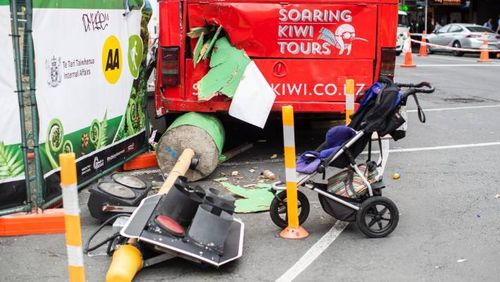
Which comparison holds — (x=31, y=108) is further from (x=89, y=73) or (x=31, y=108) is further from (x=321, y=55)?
(x=321, y=55)

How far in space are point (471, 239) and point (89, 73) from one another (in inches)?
155

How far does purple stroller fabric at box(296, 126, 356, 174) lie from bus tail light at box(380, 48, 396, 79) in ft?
8.18

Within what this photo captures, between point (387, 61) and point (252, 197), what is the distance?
8.25ft

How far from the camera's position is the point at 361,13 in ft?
24.8

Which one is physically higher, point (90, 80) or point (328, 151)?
point (90, 80)

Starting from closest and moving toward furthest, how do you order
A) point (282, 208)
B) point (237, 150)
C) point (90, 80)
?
point (282, 208), point (90, 80), point (237, 150)

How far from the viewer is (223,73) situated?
738 cm

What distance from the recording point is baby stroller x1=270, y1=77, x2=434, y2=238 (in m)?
5.27

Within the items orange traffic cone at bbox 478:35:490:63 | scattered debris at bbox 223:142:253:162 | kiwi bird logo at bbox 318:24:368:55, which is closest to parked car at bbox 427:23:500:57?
orange traffic cone at bbox 478:35:490:63

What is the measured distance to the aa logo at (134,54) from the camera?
24.6 feet

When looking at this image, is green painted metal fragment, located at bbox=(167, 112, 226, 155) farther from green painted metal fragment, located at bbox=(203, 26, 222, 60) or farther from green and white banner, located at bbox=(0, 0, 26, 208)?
green and white banner, located at bbox=(0, 0, 26, 208)

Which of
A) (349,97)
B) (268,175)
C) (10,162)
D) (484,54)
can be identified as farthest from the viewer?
(484,54)

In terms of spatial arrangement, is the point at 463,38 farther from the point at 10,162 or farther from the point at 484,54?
the point at 10,162

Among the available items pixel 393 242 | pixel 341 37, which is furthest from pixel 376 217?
pixel 341 37
